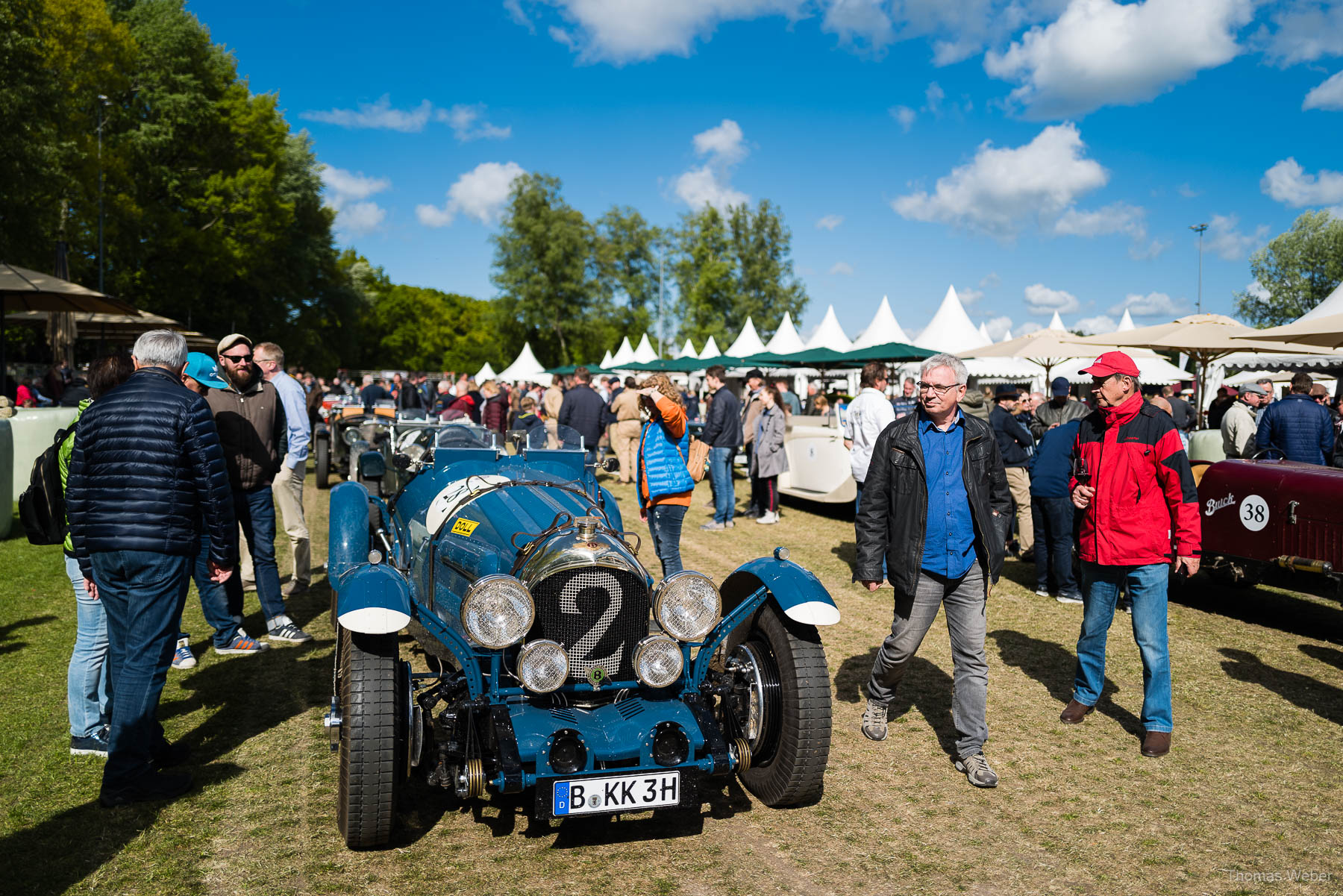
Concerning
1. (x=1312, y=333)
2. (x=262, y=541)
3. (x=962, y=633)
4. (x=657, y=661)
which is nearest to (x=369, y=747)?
(x=657, y=661)

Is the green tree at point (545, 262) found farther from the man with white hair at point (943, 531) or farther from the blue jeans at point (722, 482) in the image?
the man with white hair at point (943, 531)

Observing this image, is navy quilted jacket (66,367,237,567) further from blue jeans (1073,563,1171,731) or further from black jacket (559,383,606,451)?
black jacket (559,383,606,451)

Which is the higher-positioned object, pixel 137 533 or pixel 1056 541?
pixel 137 533

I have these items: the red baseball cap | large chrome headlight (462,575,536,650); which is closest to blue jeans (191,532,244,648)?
large chrome headlight (462,575,536,650)

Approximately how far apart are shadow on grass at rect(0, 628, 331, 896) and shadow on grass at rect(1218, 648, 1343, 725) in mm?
5799

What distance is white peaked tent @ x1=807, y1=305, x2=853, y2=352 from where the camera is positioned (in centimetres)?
2158

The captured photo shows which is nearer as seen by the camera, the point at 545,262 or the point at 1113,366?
the point at 1113,366

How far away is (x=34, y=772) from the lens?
382 cm

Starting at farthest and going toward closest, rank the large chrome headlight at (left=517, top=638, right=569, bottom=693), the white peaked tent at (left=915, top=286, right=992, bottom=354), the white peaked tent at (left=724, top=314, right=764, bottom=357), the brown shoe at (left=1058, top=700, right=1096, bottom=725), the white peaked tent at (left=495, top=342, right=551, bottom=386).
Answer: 1. the white peaked tent at (left=495, top=342, right=551, bottom=386)
2. the white peaked tent at (left=724, top=314, right=764, bottom=357)
3. the white peaked tent at (left=915, top=286, right=992, bottom=354)
4. the brown shoe at (left=1058, top=700, right=1096, bottom=725)
5. the large chrome headlight at (left=517, top=638, right=569, bottom=693)

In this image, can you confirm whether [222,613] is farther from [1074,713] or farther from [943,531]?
[1074,713]

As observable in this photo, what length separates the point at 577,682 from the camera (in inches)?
138

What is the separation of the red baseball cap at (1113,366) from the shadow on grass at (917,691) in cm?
204

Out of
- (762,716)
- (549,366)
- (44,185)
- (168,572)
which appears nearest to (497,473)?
(168,572)

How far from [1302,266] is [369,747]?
6675cm
